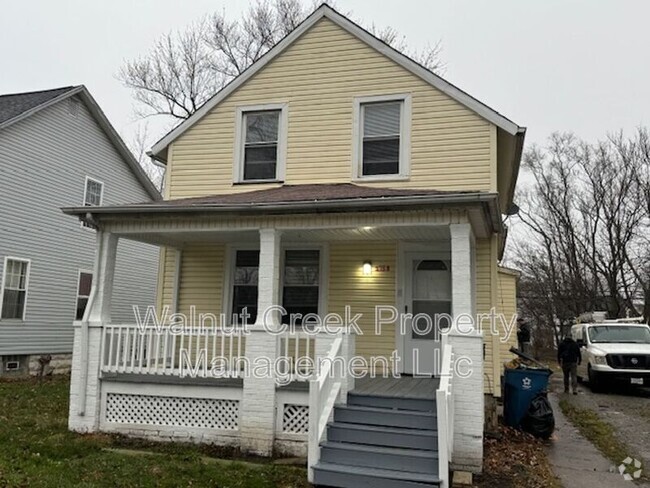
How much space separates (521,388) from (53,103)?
535 inches

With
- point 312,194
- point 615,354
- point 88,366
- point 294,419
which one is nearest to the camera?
point 294,419

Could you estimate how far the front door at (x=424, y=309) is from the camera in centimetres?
834

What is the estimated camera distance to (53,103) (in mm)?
14523

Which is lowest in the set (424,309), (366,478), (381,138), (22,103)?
(366,478)

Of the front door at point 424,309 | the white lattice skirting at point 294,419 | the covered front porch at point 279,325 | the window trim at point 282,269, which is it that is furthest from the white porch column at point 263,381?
the front door at point 424,309

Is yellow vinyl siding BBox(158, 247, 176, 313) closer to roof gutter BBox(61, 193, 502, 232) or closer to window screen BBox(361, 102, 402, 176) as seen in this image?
roof gutter BBox(61, 193, 502, 232)

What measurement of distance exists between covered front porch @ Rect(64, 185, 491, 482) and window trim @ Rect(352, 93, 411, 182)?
1145 millimetres

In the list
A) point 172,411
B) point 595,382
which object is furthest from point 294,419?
point 595,382

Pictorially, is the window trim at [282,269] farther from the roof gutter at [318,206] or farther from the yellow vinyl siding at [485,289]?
the yellow vinyl siding at [485,289]

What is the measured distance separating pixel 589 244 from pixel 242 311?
27.0 metres

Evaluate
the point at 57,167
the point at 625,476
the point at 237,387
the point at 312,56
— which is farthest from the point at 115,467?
the point at 57,167

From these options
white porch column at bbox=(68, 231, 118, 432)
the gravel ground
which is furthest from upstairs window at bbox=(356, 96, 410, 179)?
the gravel ground

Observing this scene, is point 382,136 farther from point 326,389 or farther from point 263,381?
point 326,389

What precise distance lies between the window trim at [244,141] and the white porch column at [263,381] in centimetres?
263
